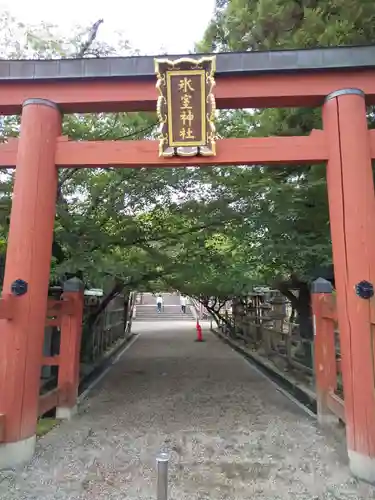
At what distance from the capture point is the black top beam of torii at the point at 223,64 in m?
4.97

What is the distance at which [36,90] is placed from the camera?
17.3 feet

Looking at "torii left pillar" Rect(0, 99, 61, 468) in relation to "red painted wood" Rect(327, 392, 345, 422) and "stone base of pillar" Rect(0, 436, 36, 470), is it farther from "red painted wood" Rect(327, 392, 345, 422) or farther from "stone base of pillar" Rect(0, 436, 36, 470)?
"red painted wood" Rect(327, 392, 345, 422)

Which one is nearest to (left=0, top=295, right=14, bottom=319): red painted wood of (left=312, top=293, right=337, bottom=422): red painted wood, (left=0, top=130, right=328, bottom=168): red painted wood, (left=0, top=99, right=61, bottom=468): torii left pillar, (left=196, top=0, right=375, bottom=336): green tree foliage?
(left=0, top=99, right=61, bottom=468): torii left pillar

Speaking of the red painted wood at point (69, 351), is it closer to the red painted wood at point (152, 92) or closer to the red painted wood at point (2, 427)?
the red painted wood at point (2, 427)

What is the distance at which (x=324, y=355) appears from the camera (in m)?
6.27

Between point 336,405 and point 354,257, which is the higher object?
point 354,257

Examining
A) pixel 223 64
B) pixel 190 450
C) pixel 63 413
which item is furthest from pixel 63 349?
pixel 223 64

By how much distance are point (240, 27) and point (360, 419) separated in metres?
8.03

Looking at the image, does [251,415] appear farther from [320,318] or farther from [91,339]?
[91,339]

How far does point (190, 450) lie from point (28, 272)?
2.96 meters

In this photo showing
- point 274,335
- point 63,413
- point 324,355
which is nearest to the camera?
point 324,355

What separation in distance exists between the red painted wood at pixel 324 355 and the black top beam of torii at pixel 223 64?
10.9ft

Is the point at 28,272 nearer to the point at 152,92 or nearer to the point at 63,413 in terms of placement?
the point at 152,92

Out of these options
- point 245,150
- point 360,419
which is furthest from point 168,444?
point 245,150
